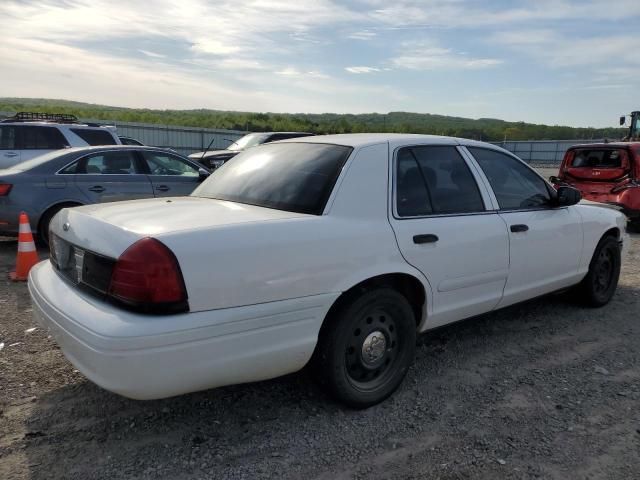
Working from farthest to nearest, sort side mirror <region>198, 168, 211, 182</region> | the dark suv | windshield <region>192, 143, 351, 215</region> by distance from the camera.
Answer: the dark suv, side mirror <region>198, 168, 211, 182</region>, windshield <region>192, 143, 351, 215</region>

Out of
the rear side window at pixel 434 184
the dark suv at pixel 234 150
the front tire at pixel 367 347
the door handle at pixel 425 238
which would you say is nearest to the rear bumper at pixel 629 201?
the rear side window at pixel 434 184

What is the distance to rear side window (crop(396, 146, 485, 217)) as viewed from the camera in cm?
338

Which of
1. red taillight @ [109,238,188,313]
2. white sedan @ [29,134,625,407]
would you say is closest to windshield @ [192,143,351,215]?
white sedan @ [29,134,625,407]

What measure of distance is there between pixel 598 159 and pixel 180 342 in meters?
10.1

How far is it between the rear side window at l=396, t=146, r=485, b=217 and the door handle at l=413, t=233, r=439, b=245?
15 centimetres

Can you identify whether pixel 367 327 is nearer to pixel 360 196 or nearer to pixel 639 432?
pixel 360 196

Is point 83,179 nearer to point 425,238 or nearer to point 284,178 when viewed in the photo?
point 284,178

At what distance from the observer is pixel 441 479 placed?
2.57 meters

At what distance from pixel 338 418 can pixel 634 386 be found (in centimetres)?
204

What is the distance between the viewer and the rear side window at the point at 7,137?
961 cm

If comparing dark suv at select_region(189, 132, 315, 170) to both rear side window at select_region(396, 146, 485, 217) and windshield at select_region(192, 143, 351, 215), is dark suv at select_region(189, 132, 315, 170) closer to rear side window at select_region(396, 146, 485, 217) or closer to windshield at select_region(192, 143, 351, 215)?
windshield at select_region(192, 143, 351, 215)

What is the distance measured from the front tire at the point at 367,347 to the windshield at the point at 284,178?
62 centimetres

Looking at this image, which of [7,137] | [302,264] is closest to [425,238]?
[302,264]

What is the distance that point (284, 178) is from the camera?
331 cm
